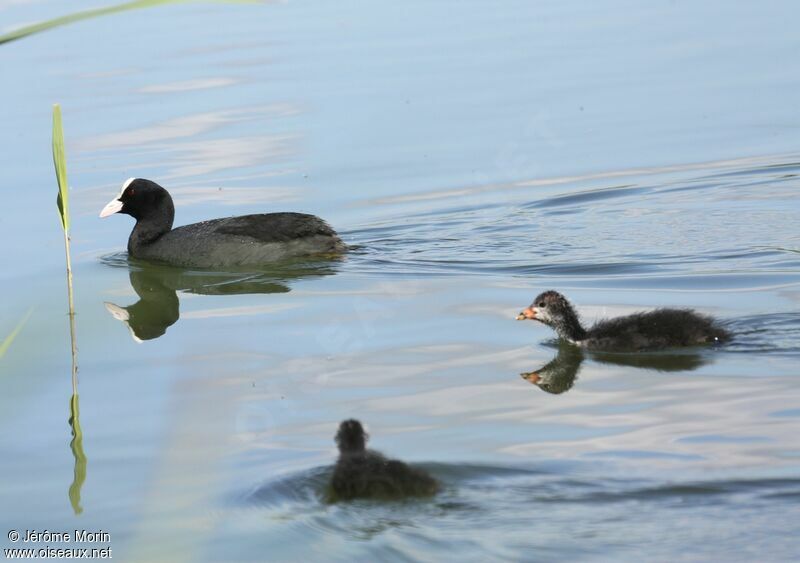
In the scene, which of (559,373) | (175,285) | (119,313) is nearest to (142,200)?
(175,285)

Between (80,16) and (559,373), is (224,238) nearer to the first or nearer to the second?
(559,373)

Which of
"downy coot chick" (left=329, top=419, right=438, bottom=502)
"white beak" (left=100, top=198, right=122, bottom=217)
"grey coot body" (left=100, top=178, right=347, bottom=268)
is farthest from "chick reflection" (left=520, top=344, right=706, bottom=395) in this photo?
"white beak" (left=100, top=198, right=122, bottom=217)

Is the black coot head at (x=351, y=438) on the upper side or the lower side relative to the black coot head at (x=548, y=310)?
lower

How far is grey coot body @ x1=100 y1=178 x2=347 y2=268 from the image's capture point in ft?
37.0

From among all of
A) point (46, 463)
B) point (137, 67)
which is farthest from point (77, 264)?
point (137, 67)

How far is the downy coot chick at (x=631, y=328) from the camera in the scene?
8.02 meters

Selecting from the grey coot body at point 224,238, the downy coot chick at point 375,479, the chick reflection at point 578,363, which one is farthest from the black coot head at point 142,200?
the downy coot chick at point 375,479

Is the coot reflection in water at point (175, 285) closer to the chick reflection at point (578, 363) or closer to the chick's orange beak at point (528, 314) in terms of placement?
the chick's orange beak at point (528, 314)

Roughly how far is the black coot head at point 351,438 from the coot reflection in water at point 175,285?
12.1ft

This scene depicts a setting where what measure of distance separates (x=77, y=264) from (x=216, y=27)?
11.9 meters

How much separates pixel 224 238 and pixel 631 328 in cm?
437

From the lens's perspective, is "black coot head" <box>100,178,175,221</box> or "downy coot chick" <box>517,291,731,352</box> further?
"black coot head" <box>100,178,175,221</box>

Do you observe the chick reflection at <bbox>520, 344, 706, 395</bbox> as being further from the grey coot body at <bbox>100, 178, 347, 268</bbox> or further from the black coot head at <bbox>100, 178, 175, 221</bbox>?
the black coot head at <bbox>100, 178, 175, 221</bbox>

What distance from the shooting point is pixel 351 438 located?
19.4ft
